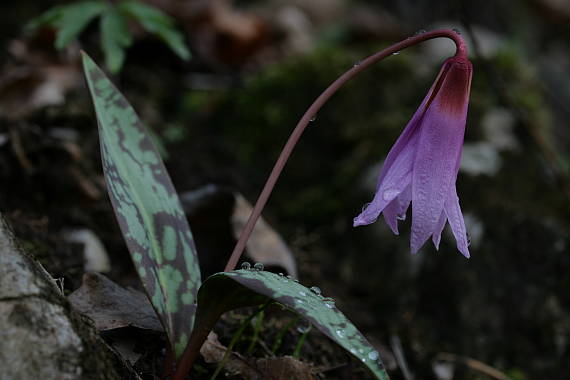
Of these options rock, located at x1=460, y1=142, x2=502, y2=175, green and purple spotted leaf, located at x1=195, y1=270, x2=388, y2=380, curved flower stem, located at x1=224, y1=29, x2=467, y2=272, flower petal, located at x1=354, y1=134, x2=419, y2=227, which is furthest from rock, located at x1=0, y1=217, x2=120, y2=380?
rock, located at x1=460, y1=142, x2=502, y2=175

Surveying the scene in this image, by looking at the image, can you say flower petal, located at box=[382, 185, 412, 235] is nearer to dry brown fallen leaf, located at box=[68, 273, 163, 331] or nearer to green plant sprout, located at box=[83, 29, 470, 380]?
green plant sprout, located at box=[83, 29, 470, 380]

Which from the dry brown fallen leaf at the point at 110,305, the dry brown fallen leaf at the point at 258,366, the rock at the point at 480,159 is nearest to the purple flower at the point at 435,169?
the dry brown fallen leaf at the point at 258,366

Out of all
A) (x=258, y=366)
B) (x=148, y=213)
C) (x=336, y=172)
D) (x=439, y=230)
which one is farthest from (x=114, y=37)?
(x=439, y=230)

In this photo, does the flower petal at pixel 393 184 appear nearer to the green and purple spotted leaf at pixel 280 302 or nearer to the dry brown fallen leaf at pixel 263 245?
the green and purple spotted leaf at pixel 280 302

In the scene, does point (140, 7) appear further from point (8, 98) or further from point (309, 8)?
point (309, 8)

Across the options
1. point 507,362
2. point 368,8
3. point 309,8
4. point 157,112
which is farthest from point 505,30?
point 507,362
